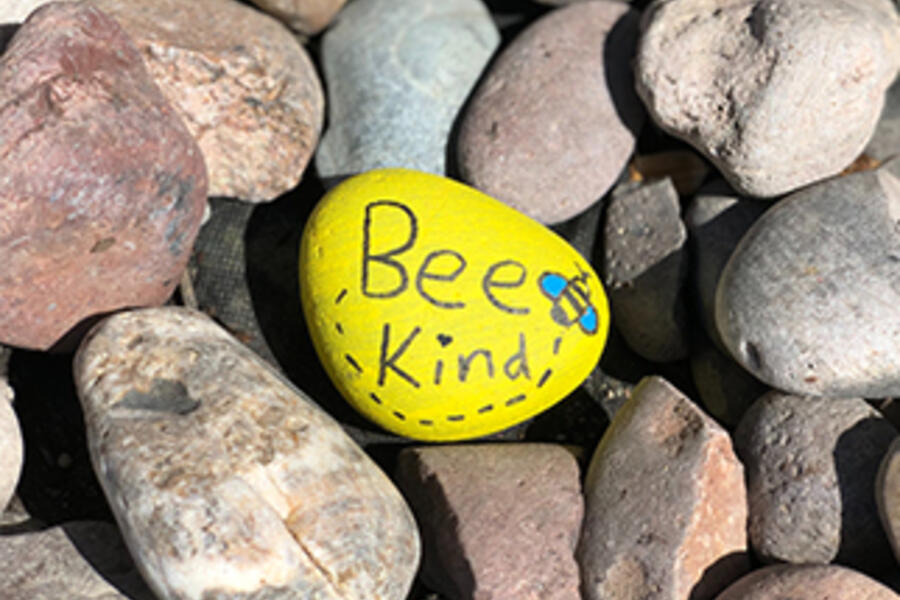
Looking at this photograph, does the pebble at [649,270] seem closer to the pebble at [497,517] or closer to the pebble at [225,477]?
the pebble at [497,517]

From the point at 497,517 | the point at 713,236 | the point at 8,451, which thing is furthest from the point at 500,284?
the point at 8,451

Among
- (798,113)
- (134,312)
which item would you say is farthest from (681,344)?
(134,312)

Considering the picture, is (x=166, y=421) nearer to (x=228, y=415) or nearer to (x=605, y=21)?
(x=228, y=415)

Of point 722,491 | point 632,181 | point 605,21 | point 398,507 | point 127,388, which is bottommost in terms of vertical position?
point 722,491

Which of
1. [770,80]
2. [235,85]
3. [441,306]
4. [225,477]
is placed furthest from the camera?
[235,85]

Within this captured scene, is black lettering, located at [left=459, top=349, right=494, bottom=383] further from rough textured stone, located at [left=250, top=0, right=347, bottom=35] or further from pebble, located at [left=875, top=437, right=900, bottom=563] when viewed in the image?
rough textured stone, located at [left=250, top=0, right=347, bottom=35]

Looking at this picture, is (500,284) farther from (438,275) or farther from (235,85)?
(235,85)

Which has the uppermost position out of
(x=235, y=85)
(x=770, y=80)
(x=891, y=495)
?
(x=235, y=85)

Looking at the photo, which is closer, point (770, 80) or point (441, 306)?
point (441, 306)
